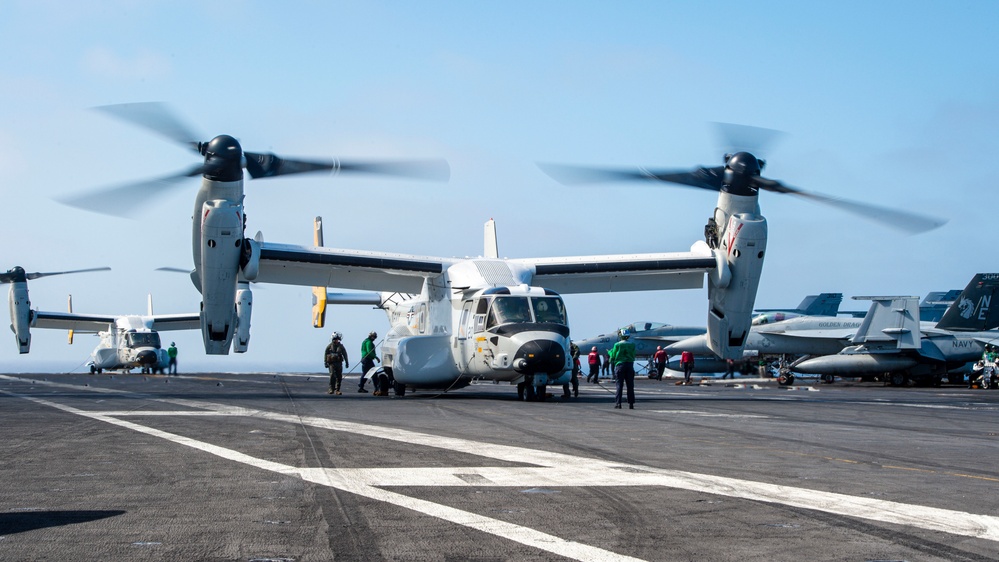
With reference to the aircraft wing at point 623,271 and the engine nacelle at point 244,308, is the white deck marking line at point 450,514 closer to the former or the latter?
the aircraft wing at point 623,271

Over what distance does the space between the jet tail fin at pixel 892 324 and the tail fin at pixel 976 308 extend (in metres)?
3.60

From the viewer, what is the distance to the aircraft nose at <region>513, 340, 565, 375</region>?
64.5ft

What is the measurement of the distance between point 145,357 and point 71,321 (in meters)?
8.74

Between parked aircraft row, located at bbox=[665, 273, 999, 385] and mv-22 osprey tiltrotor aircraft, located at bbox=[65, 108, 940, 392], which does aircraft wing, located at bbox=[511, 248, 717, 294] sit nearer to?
mv-22 osprey tiltrotor aircraft, located at bbox=[65, 108, 940, 392]

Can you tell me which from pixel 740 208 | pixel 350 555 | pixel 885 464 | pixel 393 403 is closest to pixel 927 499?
pixel 885 464

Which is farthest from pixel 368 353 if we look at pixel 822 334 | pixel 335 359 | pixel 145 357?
pixel 145 357

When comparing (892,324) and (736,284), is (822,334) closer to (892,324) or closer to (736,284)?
(892,324)

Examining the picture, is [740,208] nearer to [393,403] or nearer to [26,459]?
[393,403]

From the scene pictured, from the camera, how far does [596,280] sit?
84.8ft

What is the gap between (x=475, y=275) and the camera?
22328mm

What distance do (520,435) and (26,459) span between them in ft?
18.7

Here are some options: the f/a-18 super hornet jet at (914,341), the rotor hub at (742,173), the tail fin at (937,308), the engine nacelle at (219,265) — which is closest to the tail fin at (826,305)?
the tail fin at (937,308)

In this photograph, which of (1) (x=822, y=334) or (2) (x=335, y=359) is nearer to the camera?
(2) (x=335, y=359)

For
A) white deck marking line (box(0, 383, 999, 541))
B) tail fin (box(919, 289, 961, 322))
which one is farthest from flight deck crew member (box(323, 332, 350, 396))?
tail fin (box(919, 289, 961, 322))
